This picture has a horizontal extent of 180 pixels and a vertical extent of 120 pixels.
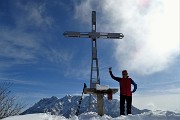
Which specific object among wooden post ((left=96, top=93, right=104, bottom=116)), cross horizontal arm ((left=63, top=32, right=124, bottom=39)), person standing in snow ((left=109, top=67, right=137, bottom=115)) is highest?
cross horizontal arm ((left=63, top=32, right=124, bottom=39))

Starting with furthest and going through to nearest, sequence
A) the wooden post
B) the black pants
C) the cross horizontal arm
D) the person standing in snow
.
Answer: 1. the cross horizontal arm
2. the person standing in snow
3. the black pants
4. the wooden post

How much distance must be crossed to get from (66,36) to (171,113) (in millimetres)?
21263

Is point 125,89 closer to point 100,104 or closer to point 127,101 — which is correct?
point 127,101

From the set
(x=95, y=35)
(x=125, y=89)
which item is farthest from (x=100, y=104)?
(x=95, y=35)

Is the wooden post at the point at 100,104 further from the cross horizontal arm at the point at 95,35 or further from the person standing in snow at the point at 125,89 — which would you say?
the cross horizontal arm at the point at 95,35

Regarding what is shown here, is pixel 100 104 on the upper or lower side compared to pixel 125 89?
lower

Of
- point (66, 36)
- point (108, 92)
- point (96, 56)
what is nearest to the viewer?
point (108, 92)

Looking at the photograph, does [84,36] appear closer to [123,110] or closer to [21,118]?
[123,110]

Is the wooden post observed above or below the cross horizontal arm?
below

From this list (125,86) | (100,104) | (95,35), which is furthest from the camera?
(95,35)

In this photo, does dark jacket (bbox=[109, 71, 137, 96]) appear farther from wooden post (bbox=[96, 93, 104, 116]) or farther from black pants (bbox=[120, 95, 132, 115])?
wooden post (bbox=[96, 93, 104, 116])

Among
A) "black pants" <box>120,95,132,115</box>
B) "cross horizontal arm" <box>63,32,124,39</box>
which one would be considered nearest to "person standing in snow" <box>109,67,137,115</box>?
"black pants" <box>120,95,132,115</box>

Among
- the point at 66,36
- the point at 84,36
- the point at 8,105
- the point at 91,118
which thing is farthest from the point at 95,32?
the point at 91,118

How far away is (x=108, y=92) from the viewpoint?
1541 cm
